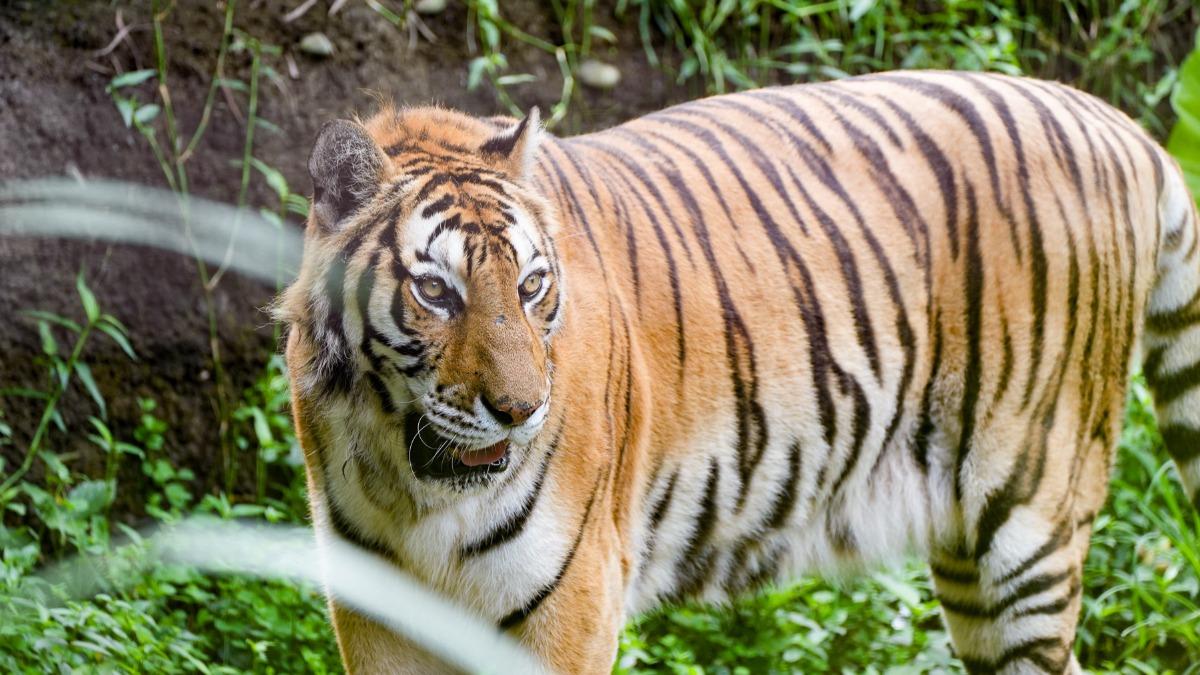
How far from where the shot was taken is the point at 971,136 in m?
3.09

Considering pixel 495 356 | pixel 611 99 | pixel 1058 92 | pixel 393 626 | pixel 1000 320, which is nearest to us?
pixel 495 356

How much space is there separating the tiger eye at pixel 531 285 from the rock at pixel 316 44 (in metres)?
2.32

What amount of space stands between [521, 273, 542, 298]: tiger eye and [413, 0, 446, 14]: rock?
249 centimetres

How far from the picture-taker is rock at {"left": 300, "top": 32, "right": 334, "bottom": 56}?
4.34 m

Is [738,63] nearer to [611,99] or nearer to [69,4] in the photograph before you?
[611,99]

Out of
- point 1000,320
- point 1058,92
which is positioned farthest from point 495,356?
point 1058,92

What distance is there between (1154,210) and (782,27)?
86.4 inches

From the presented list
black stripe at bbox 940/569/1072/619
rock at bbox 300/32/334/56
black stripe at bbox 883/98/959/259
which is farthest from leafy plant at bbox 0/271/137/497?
black stripe at bbox 940/569/1072/619

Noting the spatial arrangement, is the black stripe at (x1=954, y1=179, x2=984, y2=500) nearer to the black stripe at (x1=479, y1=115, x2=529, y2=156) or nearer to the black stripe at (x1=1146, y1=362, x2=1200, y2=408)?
the black stripe at (x1=1146, y1=362, x2=1200, y2=408)

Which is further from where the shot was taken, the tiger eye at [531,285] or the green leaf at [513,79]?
the green leaf at [513,79]

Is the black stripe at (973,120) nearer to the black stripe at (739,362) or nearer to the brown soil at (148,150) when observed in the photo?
the black stripe at (739,362)

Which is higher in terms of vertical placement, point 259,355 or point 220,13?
point 220,13

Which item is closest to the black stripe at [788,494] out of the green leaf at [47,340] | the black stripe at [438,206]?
the black stripe at [438,206]

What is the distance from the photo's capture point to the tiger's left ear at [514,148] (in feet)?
8.12
